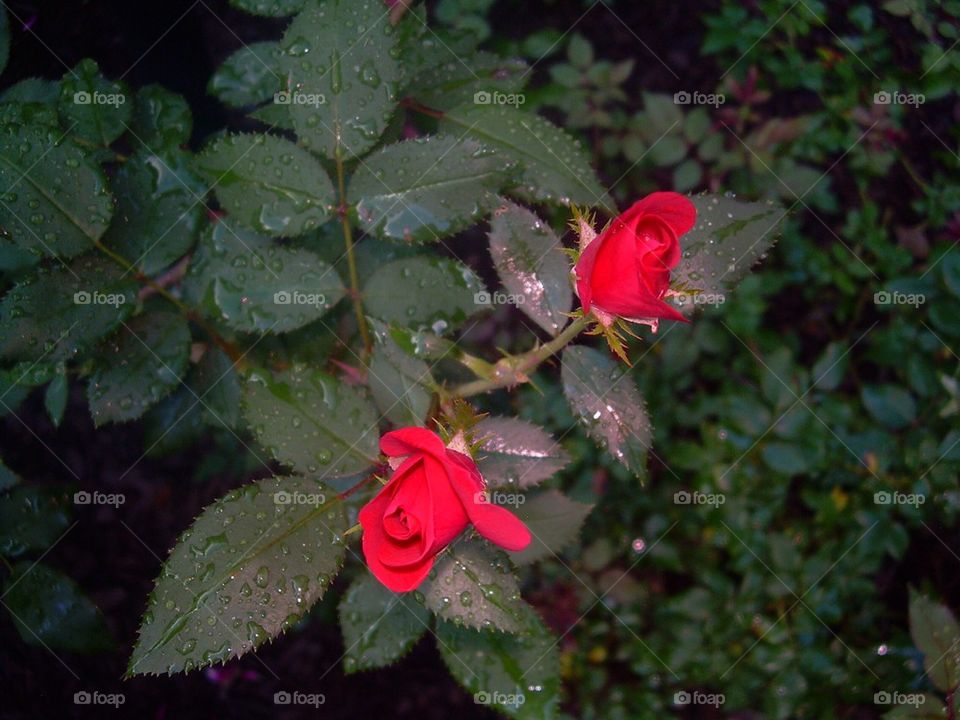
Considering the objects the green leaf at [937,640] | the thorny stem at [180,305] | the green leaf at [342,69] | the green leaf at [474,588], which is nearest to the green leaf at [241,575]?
the green leaf at [474,588]

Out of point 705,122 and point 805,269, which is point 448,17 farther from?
point 805,269

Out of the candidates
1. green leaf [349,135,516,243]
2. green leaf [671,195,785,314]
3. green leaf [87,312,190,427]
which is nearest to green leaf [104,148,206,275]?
green leaf [87,312,190,427]

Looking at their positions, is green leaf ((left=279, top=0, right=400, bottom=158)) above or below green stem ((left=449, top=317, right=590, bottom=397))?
above

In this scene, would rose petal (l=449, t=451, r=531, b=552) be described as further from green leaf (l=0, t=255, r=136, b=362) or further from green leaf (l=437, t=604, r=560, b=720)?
green leaf (l=0, t=255, r=136, b=362)

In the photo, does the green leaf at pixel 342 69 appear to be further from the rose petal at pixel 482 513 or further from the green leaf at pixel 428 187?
the rose petal at pixel 482 513

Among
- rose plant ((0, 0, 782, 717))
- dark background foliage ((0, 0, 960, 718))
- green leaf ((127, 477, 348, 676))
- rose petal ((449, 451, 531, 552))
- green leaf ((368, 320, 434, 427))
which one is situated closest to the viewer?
rose petal ((449, 451, 531, 552))

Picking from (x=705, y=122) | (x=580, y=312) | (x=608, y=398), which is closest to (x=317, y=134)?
(x=580, y=312)

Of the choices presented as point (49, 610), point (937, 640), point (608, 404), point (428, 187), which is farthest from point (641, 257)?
point (49, 610)
